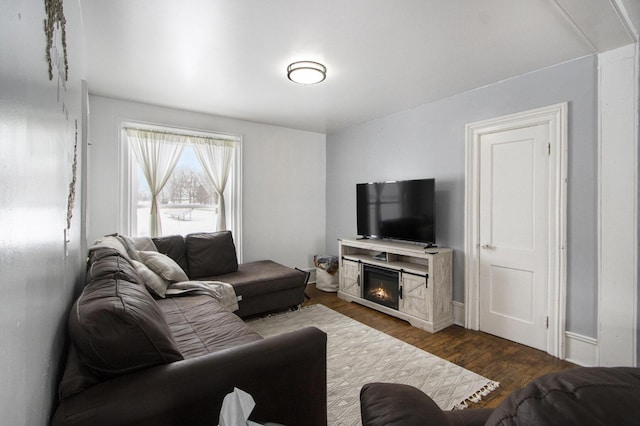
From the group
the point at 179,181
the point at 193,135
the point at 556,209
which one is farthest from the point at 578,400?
the point at 193,135

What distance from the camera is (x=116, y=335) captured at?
111 cm

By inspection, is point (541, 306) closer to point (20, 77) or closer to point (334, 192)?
point (334, 192)

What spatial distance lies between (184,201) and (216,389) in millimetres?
3331

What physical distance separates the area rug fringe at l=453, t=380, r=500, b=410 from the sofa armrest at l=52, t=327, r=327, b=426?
42.5 inches

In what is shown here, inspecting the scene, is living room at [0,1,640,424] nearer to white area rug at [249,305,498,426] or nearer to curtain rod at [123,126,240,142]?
curtain rod at [123,126,240,142]

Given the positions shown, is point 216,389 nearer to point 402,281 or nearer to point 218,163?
point 402,281

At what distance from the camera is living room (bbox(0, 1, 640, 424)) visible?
1.90 feet

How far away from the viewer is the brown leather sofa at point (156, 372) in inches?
40.3

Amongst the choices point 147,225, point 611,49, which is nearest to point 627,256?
point 611,49

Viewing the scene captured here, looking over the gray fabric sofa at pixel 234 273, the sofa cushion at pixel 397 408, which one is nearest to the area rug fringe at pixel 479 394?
the sofa cushion at pixel 397 408

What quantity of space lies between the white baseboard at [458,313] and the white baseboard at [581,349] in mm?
923

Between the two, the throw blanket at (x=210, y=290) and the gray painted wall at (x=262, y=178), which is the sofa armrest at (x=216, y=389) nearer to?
the throw blanket at (x=210, y=290)

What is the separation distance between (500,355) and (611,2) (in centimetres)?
270

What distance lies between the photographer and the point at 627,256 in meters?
2.26
